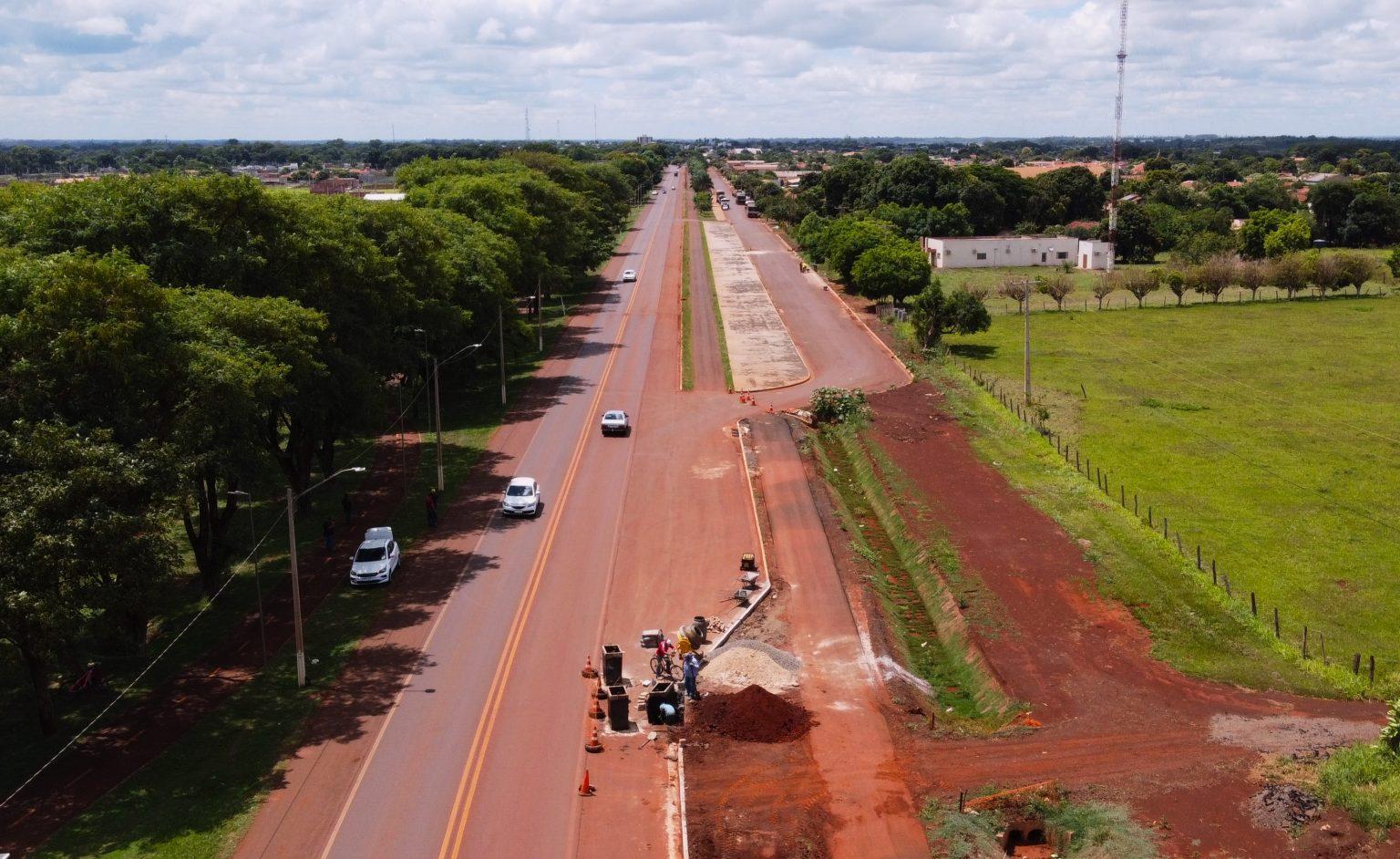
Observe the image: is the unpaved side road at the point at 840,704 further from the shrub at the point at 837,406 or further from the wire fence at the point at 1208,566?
the shrub at the point at 837,406

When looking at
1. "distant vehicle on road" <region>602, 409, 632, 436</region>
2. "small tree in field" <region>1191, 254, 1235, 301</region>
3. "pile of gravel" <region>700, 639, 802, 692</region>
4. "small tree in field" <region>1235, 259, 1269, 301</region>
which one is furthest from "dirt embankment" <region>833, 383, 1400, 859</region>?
"small tree in field" <region>1235, 259, 1269, 301</region>

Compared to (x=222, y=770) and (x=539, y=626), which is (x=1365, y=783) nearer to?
(x=539, y=626)

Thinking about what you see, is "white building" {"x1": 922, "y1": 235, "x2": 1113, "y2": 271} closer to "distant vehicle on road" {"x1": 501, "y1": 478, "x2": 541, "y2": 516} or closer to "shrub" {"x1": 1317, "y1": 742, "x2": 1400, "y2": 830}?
"distant vehicle on road" {"x1": 501, "y1": 478, "x2": 541, "y2": 516}

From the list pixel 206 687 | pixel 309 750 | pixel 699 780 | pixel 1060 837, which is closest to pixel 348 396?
pixel 206 687

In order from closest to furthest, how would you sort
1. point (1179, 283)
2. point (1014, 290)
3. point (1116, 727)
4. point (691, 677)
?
point (1116, 727)
point (691, 677)
point (1014, 290)
point (1179, 283)

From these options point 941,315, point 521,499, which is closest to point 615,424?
point 521,499

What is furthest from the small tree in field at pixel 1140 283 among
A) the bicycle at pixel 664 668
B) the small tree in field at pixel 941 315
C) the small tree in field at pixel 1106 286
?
the bicycle at pixel 664 668
